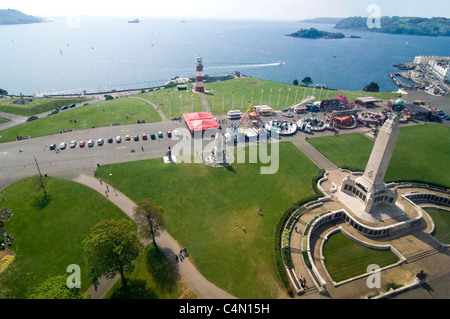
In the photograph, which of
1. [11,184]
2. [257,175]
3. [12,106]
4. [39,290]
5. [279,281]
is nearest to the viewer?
[39,290]

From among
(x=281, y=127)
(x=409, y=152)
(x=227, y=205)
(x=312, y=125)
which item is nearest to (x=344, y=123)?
(x=312, y=125)

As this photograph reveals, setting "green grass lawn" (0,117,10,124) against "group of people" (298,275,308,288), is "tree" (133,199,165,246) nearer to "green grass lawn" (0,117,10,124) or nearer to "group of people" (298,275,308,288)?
"group of people" (298,275,308,288)

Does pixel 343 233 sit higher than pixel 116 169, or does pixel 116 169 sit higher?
pixel 116 169

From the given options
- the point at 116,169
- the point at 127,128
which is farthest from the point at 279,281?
the point at 127,128

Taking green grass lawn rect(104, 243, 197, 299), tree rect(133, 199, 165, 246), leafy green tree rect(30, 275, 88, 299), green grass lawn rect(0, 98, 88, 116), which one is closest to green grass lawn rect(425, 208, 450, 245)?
green grass lawn rect(104, 243, 197, 299)

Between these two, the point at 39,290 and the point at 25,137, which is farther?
the point at 25,137

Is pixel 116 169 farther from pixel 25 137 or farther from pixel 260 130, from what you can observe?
pixel 260 130
